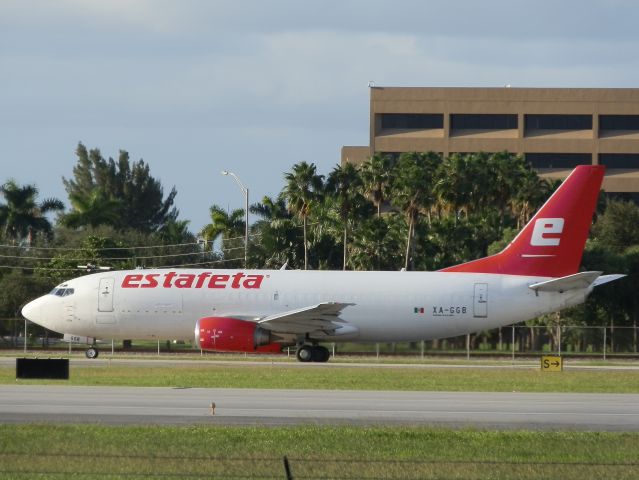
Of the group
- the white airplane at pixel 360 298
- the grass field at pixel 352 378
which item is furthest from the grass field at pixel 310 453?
the white airplane at pixel 360 298

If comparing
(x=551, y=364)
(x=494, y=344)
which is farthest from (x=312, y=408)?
(x=494, y=344)

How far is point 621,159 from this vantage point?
370 feet

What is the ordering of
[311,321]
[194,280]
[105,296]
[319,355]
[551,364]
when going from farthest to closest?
[105,296]
[194,280]
[319,355]
[311,321]
[551,364]

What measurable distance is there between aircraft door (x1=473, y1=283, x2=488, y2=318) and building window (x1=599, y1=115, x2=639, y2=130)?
7234 centimetres

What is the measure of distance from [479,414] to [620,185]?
91.3 m

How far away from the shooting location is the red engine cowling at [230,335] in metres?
42.7

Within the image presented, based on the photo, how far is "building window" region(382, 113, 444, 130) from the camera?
374 ft

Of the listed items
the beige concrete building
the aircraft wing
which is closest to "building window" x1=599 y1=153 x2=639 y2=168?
the beige concrete building

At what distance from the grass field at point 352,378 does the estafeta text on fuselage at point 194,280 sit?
12.8 feet

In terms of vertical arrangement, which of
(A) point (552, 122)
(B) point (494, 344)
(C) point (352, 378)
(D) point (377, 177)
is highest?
(A) point (552, 122)

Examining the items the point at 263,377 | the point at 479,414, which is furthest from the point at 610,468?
the point at 263,377

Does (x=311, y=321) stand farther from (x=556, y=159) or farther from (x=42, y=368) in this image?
(x=556, y=159)

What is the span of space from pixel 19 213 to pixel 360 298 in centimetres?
5879

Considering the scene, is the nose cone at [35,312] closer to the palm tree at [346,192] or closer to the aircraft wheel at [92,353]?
the aircraft wheel at [92,353]
